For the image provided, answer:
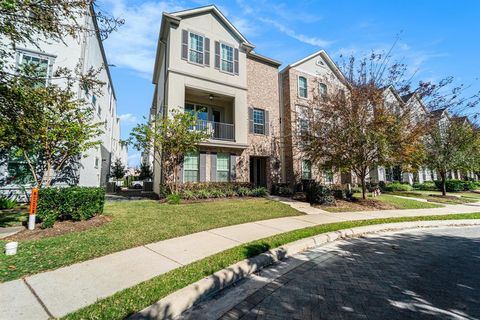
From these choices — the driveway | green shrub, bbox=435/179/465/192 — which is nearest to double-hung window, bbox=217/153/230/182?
the driveway

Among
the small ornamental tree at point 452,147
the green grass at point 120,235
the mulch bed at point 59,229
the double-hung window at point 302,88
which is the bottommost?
the green grass at point 120,235

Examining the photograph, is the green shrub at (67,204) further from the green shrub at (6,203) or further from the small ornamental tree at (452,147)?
the small ornamental tree at (452,147)

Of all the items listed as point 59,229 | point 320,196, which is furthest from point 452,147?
point 59,229

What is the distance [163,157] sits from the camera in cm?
1282

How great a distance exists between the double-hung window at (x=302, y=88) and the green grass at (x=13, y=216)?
57.5 feet

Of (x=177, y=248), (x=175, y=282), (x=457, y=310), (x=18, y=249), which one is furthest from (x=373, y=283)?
(x=18, y=249)

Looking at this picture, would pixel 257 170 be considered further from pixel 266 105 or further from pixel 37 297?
pixel 37 297

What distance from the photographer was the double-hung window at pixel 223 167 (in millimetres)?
14477

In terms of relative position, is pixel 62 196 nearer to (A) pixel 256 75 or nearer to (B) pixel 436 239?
(B) pixel 436 239

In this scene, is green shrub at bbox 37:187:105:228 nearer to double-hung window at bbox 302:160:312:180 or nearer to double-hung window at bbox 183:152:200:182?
double-hung window at bbox 183:152:200:182

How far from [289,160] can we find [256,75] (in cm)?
678

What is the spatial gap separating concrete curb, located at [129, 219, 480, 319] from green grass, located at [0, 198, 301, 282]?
230cm

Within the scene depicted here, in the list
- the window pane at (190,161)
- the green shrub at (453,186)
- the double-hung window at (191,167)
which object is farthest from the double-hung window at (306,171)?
the green shrub at (453,186)

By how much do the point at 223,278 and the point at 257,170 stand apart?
1410 centimetres
